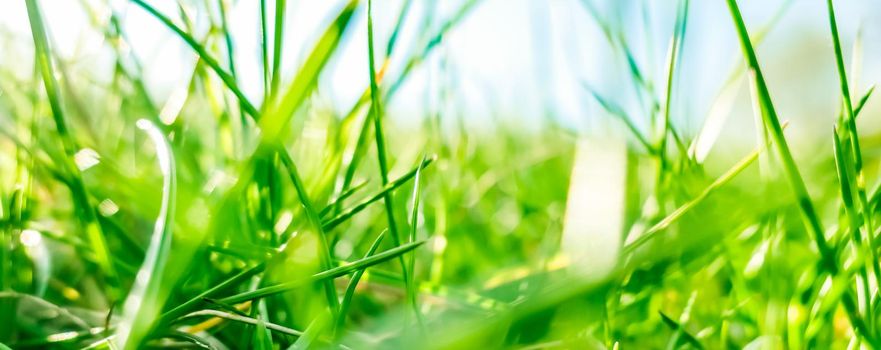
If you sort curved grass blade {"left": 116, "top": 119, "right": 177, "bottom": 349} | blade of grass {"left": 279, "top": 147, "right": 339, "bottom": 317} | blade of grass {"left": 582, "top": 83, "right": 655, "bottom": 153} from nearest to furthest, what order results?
curved grass blade {"left": 116, "top": 119, "right": 177, "bottom": 349}, blade of grass {"left": 279, "top": 147, "right": 339, "bottom": 317}, blade of grass {"left": 582, "top": 83, "right": 655, "bottom": 153}

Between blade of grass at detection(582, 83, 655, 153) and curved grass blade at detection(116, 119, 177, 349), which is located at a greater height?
blade of grass at detection(582, 83, 655, 153)

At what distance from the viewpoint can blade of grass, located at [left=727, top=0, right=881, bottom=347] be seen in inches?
11.6

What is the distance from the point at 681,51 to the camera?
0.43m

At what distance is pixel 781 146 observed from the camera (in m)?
0.30

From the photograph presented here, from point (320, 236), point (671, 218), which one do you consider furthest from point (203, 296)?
point (671, 218)

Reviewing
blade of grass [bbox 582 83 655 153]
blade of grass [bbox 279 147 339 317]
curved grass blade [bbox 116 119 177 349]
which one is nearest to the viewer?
curved grass blade [bbox 116 119 177 349]

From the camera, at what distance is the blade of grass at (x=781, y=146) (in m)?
0.30

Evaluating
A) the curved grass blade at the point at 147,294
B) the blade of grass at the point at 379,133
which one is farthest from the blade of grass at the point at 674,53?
the curved grass blade at the point at 147,294

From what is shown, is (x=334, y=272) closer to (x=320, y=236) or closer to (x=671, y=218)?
(x=320, y=236)

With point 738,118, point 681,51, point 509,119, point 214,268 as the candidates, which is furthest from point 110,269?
point 509,119

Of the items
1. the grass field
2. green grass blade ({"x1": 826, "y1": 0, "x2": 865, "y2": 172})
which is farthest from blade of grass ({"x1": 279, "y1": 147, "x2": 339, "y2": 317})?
green grass blade ({"x1": 826, "y1": 0, "x2": 865, "y2": 172})

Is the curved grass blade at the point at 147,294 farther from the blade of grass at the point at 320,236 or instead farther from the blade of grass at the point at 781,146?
the blade of grass at the point at 781,146

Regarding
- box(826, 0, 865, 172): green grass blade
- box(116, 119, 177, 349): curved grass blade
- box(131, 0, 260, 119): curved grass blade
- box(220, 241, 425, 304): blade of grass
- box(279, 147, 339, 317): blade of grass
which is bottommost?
box(116, 119, 177, 349): curved grass blade

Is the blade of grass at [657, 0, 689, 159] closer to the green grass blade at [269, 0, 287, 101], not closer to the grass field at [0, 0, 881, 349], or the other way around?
the grass field at [0, 0, 881, 349]
